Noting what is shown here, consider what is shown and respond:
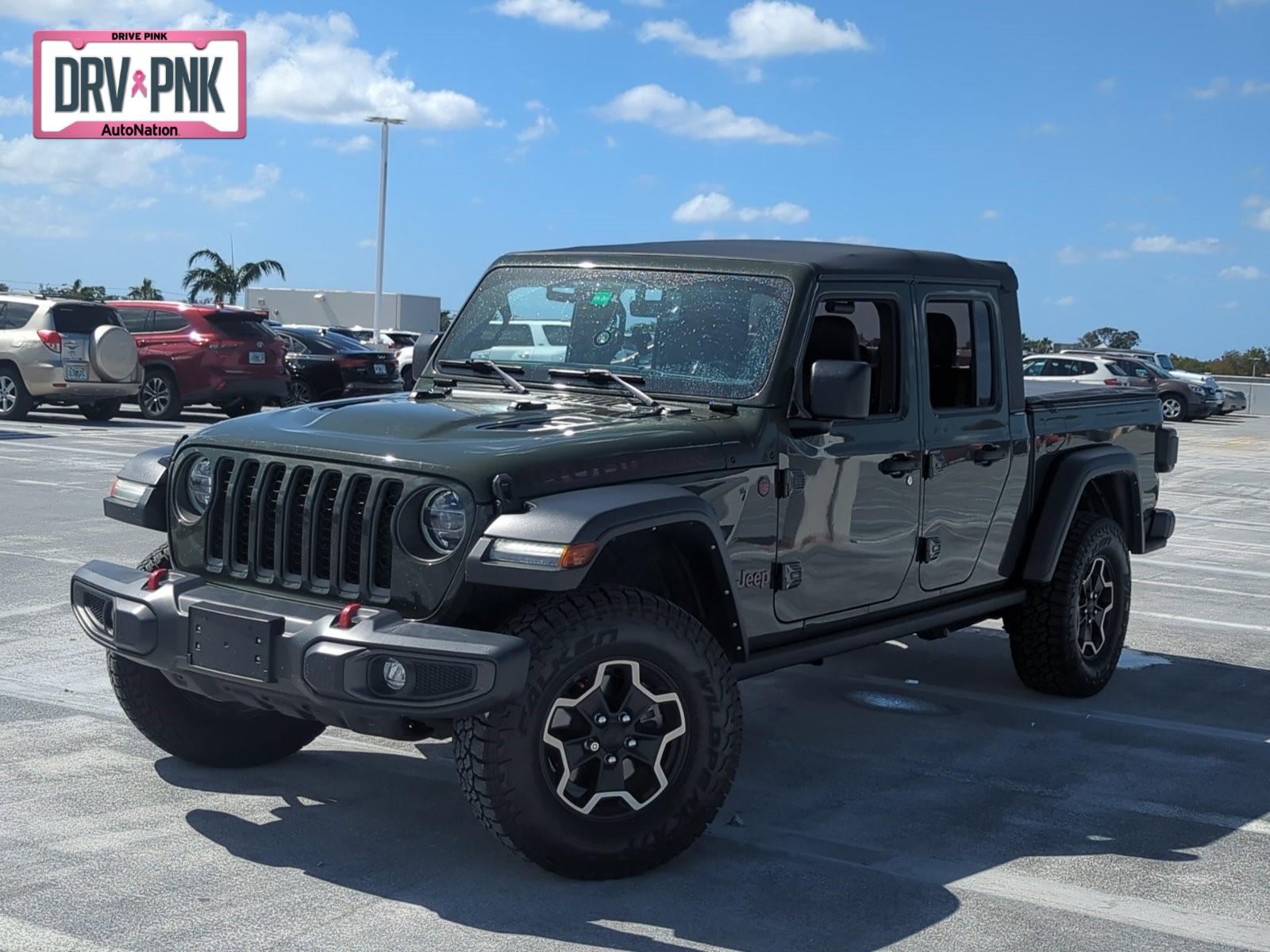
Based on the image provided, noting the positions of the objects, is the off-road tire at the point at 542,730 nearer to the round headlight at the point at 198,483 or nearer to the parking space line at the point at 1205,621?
the round headlight at the point at 198,483

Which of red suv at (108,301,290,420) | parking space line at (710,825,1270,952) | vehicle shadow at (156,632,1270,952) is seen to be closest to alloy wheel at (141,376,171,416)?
red suv at (108,301,290,420)

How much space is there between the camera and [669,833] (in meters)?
4.74

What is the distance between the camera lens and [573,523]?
4473mm

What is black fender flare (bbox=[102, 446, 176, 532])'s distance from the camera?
17.5ft

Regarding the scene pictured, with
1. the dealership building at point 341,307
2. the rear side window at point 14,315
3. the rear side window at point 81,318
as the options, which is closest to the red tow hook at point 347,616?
the rear side window at point 81,318

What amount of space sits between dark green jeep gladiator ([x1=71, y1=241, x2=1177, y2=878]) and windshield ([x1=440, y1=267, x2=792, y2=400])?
0.03 feet

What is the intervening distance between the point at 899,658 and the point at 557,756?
389 centimetres

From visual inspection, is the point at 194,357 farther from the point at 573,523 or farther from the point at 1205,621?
the point at 573,523

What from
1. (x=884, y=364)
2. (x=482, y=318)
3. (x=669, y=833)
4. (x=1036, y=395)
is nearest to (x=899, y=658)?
(x=1036, y=395)

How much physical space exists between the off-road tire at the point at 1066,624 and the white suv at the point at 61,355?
639 inches

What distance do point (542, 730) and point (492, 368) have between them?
1893 millimetres

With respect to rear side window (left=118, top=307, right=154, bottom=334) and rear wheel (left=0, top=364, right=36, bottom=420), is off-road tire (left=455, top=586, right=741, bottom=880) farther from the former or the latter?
rear side window (left=118, top=307, right=154, bottom=334)

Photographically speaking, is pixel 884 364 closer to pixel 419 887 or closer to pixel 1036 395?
pixel 1036 395

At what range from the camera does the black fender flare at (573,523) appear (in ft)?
14.5
